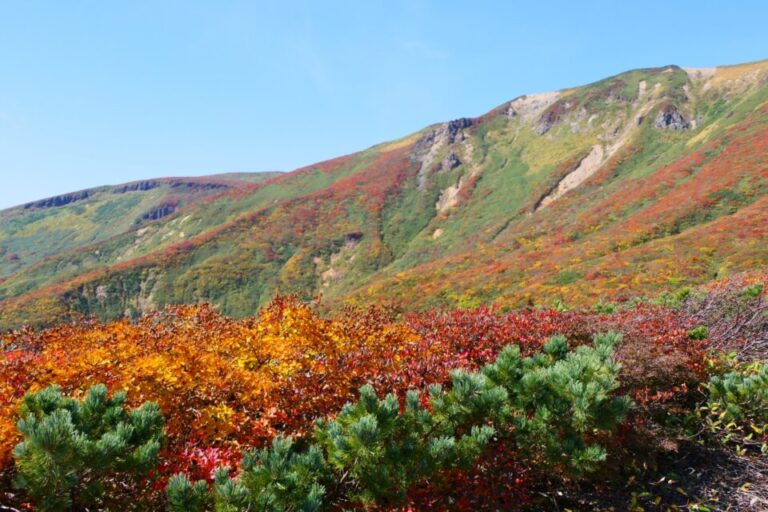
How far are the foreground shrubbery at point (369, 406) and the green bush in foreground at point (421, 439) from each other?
0.7 inches

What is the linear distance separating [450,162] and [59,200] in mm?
178492

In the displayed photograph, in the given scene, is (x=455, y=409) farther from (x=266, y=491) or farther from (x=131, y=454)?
(x=131, y=454)

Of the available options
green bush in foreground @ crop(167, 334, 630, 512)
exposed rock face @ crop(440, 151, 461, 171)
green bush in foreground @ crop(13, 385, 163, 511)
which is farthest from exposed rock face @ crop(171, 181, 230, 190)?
green bush in foreground @ crop(167, 334, 630, 512)

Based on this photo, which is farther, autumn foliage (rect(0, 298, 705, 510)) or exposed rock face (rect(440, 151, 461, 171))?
exposed rock face (rect(440, 151, 461, 171))

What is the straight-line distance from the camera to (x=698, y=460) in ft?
23.1

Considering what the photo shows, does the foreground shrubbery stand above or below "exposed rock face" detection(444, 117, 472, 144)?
below

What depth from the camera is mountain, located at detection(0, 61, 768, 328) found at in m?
33.9

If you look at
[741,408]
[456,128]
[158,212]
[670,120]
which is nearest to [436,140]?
[456,128]

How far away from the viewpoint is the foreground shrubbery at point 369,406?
14.9 ft

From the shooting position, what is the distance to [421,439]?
5.22m

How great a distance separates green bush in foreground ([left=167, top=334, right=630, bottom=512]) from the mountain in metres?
6.20

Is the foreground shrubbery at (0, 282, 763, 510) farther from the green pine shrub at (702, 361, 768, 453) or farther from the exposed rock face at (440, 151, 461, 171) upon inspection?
the exposed rock face at (440, 151, 461, 171)

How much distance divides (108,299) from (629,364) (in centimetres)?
7834

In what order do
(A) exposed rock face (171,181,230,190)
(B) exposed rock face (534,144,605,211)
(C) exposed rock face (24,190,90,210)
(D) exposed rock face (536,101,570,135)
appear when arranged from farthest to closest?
(A) exposed rock face (171,181,230,190)
(C) exposed rock face (24,190,90,210)
(D) exposed rock face (536,101,570,135)
(B) exposed rock face (534,144,605,211)
